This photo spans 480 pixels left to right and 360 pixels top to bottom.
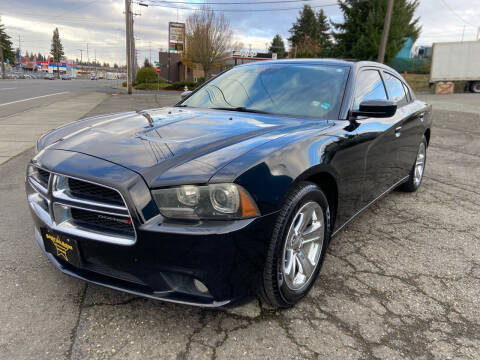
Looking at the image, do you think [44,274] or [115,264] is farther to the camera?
[44,274]

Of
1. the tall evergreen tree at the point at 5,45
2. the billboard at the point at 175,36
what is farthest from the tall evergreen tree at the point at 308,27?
the tall evergreen tree at the point at 5,45

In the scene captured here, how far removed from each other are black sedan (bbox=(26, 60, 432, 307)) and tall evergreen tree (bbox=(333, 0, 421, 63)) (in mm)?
31222

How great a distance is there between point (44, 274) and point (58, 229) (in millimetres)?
803

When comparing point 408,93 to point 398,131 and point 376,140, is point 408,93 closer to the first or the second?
point 398,131

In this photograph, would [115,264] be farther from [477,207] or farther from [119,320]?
[477,207]

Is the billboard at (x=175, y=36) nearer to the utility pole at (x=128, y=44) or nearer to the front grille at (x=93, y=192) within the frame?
the utility pole at (x=128, y=44)

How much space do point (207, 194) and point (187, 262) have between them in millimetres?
333

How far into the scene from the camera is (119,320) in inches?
84.5

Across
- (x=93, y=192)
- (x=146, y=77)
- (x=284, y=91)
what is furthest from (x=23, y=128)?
(x=146, y=77)

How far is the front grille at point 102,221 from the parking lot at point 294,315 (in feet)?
1.80

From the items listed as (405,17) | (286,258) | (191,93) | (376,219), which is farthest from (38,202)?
(405,17)

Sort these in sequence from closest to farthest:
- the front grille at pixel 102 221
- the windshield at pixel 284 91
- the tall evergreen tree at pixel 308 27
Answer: the front grille at pixel 102 221
the windshield at pixel 284 91
the tall evergreen tree at pixel 308 27

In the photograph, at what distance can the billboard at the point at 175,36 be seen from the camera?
151 feet

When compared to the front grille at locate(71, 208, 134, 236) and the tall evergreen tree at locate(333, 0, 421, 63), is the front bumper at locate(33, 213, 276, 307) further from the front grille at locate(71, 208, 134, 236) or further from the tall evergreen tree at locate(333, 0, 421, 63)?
the tall evergreen tree at locate(333, 0, 421, 63)
